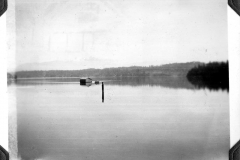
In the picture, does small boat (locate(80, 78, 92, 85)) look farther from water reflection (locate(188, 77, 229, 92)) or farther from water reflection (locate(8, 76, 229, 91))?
water reflection (locate(188, 77, 229, 92))

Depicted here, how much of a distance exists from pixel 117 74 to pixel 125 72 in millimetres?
73

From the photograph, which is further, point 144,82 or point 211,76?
point 144,82

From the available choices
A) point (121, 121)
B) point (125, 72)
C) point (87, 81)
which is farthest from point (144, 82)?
point (87, 81)

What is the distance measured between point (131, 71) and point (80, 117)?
0.61 meters

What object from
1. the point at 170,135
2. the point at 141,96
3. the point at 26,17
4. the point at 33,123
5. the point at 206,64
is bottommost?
the point at 170,135

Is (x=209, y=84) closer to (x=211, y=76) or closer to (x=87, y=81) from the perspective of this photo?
(x=211, y=76)

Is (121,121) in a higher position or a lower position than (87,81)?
lower

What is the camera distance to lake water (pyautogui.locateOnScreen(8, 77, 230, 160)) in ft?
5.50

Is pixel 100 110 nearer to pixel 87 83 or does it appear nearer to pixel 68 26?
pixel 87 83

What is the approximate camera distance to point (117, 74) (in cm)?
183

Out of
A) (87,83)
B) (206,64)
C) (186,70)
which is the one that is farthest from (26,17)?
(206,64)

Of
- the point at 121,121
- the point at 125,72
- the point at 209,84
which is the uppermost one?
the point at 125,72

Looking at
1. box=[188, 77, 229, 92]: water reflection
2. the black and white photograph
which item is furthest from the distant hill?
box=[188, 77, 229, 92]: water reflection

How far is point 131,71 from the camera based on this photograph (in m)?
1.82
